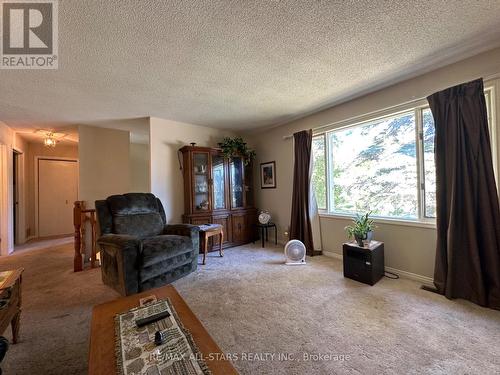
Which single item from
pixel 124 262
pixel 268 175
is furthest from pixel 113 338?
pixel 268 175

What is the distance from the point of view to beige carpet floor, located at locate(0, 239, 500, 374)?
52.0 inches

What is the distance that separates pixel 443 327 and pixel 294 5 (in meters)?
2.59

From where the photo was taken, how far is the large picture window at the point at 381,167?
2.38 metres

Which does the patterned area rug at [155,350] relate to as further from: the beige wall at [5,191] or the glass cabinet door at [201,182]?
the beige wall at [5,191]

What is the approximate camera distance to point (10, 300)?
4.43 ft

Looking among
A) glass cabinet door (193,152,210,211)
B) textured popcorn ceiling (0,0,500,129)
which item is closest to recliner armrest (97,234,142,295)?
glass cabinet door (193,152,210,211)

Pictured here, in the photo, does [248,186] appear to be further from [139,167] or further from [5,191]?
[5,191]

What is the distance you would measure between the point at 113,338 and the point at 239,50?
7.15 ft

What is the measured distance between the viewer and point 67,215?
5457 millimetres

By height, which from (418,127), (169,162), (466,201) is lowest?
(466,201)

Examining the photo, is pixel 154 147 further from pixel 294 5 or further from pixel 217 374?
pixel 217 374

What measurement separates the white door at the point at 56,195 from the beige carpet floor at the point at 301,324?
326 cm

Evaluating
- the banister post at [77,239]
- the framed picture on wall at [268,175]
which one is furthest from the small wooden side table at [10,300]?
the framed picture on wall at [268,175]

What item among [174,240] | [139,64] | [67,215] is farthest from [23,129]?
[174,240]
